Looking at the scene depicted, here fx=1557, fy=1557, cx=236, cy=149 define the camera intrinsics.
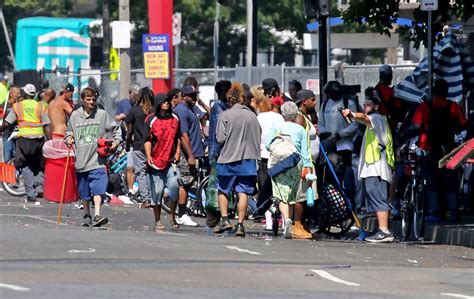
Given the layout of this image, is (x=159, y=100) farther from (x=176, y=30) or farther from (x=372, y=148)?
(x=176, y=30)

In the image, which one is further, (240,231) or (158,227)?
(158,227)

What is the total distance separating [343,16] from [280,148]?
4223mm

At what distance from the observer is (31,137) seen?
25094 millimetres

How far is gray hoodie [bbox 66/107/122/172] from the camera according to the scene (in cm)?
1939

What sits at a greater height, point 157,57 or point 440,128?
point 157,57

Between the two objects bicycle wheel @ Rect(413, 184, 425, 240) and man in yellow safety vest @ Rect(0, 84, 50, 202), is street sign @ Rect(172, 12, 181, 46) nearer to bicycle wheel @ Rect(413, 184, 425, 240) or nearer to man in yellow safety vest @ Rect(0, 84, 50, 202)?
man in yellow safety vest @ Rect(0, 84, 50, 202)

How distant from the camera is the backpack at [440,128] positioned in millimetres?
19141

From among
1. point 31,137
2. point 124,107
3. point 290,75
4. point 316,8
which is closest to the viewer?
point 316,8

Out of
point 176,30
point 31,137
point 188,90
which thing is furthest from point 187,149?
point 176,30

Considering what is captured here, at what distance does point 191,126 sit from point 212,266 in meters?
7.13

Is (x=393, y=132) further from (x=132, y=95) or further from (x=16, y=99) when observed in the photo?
(x=16, y=99)

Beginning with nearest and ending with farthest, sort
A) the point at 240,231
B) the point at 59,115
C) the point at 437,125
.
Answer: the point at 240,231
the point at 437,125
the point at 59,115

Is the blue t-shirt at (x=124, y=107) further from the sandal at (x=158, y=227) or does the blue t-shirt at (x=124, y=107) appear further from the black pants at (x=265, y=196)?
the sandal at (x=158, y=227)

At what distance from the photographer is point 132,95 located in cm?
2731
